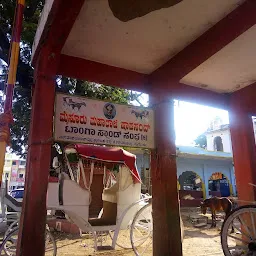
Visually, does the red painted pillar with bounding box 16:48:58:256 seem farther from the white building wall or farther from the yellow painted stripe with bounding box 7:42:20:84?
the white building wall

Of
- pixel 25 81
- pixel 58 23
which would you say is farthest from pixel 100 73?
pixel 25 81

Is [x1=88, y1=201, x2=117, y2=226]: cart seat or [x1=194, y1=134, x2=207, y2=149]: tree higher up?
[x1=194, y1=134, x2=207, y2=149]: tree

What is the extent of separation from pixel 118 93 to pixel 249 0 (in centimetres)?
788

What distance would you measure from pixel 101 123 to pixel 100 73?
1.09m

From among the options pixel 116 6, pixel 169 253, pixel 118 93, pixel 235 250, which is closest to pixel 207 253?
pixel 235 250

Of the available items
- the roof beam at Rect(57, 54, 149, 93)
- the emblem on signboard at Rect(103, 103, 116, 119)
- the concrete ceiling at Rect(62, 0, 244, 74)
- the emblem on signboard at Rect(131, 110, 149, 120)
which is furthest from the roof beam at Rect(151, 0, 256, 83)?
the emblem on signboard at Rect(103, 103, 116, 119)

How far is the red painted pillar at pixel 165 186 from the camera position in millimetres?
4281

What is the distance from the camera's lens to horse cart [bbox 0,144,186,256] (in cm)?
549

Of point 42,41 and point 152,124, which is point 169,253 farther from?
point 42,41

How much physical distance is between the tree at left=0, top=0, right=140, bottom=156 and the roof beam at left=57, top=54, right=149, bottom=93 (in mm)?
3902

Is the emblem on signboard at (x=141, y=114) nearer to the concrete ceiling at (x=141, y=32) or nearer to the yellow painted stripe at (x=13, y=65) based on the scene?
the concrete ceiling at (x=141, y=32)

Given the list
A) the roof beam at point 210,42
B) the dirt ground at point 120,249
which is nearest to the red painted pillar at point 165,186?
the roof beam at point 210,42

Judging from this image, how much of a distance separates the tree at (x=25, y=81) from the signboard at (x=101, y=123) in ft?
15.1

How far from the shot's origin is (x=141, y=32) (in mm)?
4102
